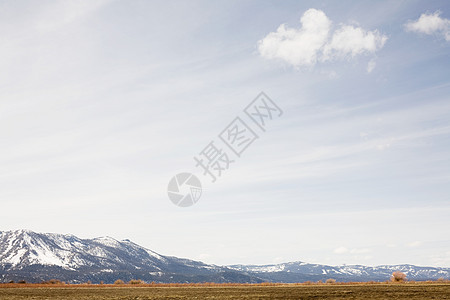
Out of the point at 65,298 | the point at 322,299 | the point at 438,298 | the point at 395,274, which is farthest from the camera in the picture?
the point at 395,274

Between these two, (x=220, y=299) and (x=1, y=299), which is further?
(x=1, y=299)

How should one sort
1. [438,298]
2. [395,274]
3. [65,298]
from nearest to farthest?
1. [438,298]
2. [65,298]
3. [395,274]

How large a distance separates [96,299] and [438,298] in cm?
3699

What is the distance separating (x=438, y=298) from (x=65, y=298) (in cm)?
4157

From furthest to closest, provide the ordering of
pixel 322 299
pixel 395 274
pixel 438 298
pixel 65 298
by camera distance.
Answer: pixel 395 274, pixel 65 298, pixel 322 299, pixel 438 298

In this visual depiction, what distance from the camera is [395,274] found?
90.2 meters

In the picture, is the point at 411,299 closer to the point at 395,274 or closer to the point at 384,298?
the point at 384,298

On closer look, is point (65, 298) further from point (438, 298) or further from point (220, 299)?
point (438, 298)

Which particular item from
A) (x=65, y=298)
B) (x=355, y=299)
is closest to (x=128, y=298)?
(x=65, y=298)

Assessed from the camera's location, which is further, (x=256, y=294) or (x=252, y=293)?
(x=252, y=293)

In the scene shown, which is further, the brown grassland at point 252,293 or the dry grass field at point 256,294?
the brown grassland at point 252,293

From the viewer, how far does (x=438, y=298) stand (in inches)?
Answer: 1526

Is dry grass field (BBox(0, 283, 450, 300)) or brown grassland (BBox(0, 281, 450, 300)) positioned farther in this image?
brown grassland (BBox(0, 281, 450, 300))

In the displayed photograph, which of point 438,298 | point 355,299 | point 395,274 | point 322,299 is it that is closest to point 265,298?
point 322,299
